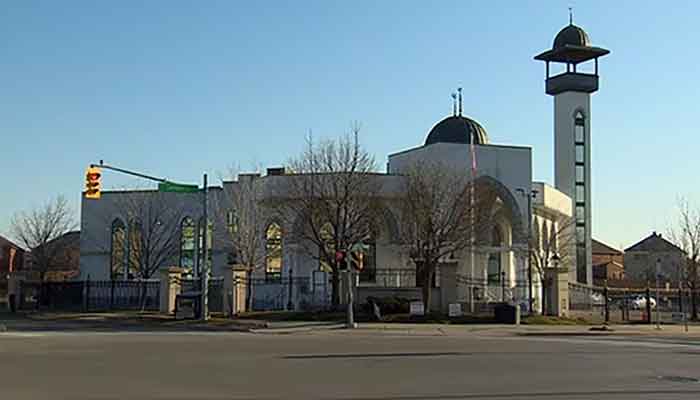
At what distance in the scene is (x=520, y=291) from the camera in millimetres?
64062

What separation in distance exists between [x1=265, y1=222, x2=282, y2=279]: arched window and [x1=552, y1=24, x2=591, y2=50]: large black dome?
1311 inches

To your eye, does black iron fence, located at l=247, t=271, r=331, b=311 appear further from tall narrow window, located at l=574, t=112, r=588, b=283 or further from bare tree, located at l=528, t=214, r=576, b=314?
tall narrow window, located at l=574, t=112, r=588, b=283

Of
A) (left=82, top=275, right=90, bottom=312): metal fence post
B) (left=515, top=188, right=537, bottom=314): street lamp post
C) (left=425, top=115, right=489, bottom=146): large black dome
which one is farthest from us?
(left=425, top=115, right=489, bottom=146): large black dome

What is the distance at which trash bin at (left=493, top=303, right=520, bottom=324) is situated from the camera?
45875mm

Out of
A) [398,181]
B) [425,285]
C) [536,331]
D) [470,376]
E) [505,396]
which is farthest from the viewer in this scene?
[398,181]

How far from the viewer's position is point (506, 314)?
46.4 metres

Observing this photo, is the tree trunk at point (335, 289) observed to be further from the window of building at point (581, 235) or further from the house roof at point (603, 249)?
the house roof at point (603, 249)

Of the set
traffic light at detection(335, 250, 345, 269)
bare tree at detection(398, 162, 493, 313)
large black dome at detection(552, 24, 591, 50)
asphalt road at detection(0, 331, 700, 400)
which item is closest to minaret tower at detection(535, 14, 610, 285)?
large black dome at detection(552, 24, 591, 50)

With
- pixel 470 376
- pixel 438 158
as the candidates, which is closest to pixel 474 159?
pixel 438 158

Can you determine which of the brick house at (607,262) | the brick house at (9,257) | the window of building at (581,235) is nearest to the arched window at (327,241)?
the window of building at (581,235)

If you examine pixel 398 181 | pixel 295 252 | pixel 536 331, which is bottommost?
pixel 536 331

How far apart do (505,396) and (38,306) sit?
52.4m

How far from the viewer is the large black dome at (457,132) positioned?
71562 millimetres

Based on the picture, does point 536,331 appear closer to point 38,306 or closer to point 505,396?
point 505,396
